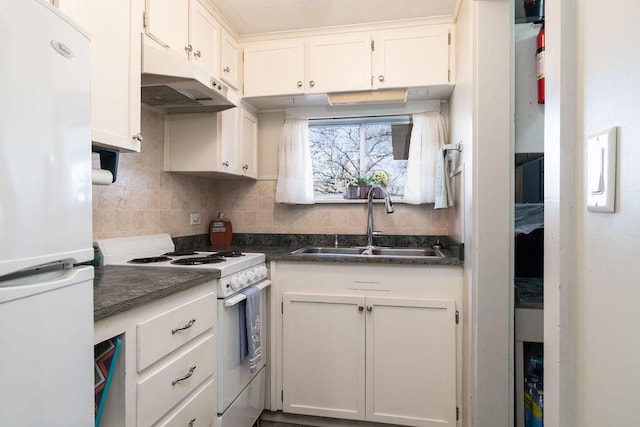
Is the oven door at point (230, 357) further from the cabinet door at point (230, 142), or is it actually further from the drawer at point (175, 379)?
the cabinet door at point (230, 142)

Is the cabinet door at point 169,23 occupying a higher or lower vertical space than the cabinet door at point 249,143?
higher

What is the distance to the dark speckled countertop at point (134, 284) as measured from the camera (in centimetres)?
100

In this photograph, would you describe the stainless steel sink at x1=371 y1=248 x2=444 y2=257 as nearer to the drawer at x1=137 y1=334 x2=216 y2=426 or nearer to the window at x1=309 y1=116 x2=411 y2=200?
the window at x1=309 y1=116 x2=411 y2=200

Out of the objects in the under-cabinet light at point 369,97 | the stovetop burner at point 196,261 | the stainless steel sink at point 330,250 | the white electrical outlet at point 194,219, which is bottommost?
the stainless steel sink at point 330,250

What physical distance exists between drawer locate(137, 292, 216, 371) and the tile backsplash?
27.6 inches

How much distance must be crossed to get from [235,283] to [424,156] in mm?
1600

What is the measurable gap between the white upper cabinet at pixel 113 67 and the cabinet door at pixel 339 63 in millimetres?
1130

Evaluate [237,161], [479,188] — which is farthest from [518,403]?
[237,161]

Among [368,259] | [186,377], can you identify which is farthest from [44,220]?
[368,259]

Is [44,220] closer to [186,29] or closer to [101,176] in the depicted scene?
[101,176]

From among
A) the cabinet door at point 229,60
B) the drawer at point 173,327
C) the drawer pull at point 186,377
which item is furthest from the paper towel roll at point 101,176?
the cabinet door at point 229,60

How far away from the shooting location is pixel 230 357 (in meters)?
1.67

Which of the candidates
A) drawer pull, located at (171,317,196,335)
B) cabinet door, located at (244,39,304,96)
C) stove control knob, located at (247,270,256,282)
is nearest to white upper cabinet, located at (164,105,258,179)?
cabinet door, located at (244,39,304,96)

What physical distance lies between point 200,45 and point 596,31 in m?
1.97
